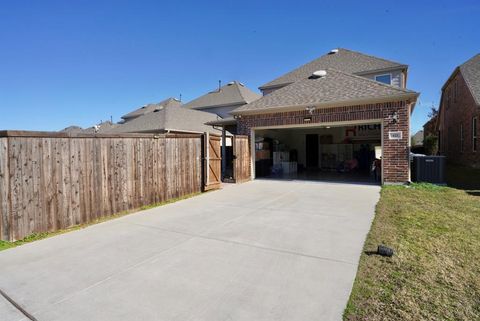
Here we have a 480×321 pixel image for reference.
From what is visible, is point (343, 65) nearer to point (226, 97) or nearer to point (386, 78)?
point (386, 78)

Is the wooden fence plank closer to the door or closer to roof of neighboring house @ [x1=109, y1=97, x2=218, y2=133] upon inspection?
roof of neighboring house @ [x1=109, y1=97, x2=218, y2=133]

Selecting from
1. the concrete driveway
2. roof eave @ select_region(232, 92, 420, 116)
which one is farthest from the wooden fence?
roof eave @ select_region(232, 92, 420, 116)

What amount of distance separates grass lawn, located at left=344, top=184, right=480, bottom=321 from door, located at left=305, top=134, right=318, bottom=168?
13.6m

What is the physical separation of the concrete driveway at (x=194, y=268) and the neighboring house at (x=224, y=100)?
65.1 feet

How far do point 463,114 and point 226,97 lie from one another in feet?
61.4

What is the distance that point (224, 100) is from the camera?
25953mm

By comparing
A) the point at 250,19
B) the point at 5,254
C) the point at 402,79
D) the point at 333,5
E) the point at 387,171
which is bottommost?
the point at 5,254

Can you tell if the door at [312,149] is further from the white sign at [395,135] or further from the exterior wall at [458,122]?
the white sign at [395,135]

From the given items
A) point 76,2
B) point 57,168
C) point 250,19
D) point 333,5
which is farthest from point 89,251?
point 250,19

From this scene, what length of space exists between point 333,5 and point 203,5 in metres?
5.41

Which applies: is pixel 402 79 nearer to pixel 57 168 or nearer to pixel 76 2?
pixel 76 2

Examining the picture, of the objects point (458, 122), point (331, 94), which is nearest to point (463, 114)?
point (458, 122)

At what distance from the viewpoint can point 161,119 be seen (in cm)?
1969

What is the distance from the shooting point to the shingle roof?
14.8 m
